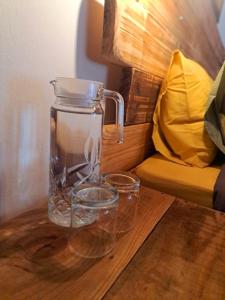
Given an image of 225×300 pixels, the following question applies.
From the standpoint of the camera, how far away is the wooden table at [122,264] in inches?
11.9

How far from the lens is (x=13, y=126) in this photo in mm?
429

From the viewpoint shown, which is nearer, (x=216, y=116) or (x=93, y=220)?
(x=93, y=220)

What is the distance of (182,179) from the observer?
70 centimetres

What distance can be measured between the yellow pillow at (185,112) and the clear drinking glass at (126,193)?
1.13 ft

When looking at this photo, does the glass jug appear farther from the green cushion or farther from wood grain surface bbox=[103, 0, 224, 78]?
the green cushion

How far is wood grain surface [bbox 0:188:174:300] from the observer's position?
0.29m

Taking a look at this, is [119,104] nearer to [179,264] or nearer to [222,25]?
[179,264]

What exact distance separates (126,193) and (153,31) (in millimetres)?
526

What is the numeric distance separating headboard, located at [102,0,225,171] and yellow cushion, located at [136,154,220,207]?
0.27 ft

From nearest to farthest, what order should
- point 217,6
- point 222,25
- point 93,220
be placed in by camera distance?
point 93,220, point 217,6, point 222,25

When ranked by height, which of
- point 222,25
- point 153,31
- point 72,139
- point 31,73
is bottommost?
point 72,139

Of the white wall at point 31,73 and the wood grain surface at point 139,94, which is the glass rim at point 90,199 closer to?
the white wall at point 31,73

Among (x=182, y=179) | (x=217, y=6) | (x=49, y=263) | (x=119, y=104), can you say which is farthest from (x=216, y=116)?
(x=217, y=6)

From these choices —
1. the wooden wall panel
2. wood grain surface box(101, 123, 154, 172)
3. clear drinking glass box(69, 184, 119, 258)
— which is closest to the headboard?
wood grain surface box(101, 123, 154, 172)
